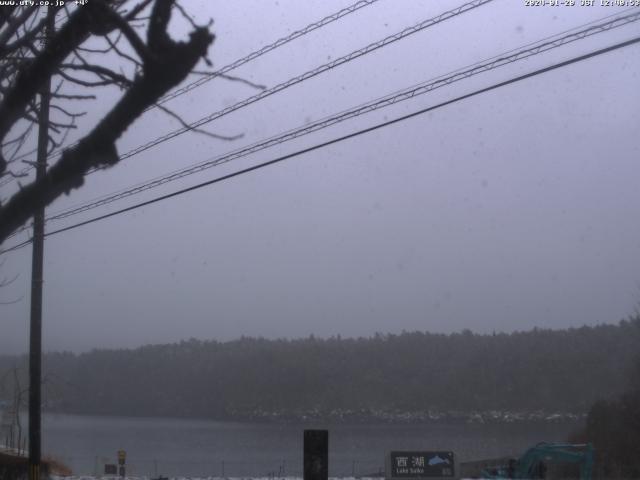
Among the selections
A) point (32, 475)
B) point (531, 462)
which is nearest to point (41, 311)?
point (32, 475)

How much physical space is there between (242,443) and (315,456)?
112 feet

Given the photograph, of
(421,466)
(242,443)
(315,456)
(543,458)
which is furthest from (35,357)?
(242,443)

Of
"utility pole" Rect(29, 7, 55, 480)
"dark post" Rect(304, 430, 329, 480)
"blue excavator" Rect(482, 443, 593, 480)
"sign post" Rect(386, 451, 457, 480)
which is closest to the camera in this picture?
"dark post" Rect(304, 430, 329, 480)

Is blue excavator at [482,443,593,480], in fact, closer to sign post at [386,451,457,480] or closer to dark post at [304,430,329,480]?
sign post at [386,451,457,480]

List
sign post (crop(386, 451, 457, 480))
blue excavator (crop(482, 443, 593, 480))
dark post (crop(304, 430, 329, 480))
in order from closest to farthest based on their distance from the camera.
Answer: dark post (crop(304, 430, 329, 480)) → sign post (crop(386, 451, 457, 480)) → blue excavator (crop(482, 443, 593, 480))

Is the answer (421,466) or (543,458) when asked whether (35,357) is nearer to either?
(421,466)

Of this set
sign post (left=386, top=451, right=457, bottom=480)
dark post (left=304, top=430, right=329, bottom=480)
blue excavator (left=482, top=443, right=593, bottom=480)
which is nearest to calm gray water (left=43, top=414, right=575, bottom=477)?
blue excavator (left=482, top=443, right=593, bottom=480)

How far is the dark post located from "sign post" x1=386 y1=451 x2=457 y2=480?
6.69m

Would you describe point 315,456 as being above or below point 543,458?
above

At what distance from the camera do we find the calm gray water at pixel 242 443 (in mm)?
34312

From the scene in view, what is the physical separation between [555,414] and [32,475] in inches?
1389

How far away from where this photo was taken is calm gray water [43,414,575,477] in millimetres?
34312

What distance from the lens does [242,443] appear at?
4322cm

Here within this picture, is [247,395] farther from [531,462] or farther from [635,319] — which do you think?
[531,462]
